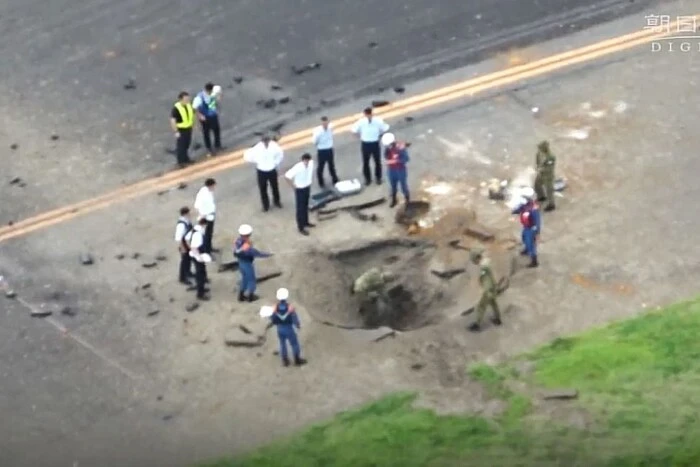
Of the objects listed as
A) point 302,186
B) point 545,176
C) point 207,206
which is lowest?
point 545,176

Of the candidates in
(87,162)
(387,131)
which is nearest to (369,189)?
(387,131)

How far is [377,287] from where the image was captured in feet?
82.4

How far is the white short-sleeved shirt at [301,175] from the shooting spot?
87.1 feet

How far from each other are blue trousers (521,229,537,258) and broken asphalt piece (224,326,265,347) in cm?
488

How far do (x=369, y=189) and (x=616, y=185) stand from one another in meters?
4.62

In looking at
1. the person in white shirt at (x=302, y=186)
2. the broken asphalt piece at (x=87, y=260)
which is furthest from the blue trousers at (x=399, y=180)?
the broken asphalt piece at (x=87, y=260)

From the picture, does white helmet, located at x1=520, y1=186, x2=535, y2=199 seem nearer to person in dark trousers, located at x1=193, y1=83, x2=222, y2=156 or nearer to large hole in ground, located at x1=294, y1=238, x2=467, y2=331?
large hole in ground, located at x1=294, y1=238, x2=467, y2=331

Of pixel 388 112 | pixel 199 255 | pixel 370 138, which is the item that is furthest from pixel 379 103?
pixel 199 255

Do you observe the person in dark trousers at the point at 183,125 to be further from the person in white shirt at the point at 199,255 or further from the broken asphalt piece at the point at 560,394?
the broken asphalt piece at the point at 560,394

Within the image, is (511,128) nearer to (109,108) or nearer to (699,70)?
(699,70)

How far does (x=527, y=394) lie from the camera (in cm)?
2256

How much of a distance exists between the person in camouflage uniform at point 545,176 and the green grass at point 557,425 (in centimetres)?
Answer: 424

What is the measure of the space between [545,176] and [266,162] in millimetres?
5079

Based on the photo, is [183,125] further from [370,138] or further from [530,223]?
[530,223]
